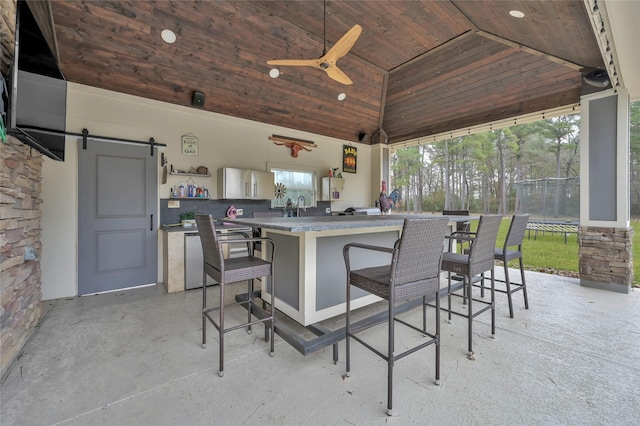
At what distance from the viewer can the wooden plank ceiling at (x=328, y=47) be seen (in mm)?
3090

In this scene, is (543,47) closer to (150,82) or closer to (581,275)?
(581,275)

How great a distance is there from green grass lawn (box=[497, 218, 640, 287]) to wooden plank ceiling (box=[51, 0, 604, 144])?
272cm

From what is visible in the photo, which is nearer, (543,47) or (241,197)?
(543,47)

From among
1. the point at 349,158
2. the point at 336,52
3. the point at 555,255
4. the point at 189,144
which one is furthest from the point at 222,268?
the point at 555,255

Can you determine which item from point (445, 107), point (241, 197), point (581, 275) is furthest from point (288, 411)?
point (445, 107)

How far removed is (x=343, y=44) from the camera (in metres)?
2.63

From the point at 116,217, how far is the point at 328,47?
4055 millimetres

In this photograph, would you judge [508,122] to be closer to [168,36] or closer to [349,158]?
[349,158]

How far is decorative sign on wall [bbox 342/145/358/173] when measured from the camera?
6.41 metres

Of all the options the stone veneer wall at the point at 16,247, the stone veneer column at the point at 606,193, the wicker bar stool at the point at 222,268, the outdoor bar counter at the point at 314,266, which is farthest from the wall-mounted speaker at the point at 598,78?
the stone veneer wall at the point at 16,247

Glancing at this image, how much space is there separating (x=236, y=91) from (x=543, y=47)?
4.36 metres

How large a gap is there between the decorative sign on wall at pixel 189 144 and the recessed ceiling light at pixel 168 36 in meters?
1.28

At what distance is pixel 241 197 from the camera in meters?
4.61

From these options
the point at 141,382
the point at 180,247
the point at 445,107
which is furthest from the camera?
the point at 445,107
